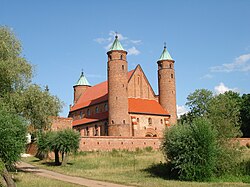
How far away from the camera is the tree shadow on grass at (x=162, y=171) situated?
1191 inches

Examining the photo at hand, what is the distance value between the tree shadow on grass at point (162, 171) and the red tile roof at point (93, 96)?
3040 centimetres

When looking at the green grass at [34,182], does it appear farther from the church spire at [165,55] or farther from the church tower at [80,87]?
the church tower at [80,87]

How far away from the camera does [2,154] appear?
77.1 feet

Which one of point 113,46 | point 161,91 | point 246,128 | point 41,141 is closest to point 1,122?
point 41,141

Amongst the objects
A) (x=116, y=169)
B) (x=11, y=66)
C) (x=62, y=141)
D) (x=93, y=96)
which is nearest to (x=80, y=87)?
(x=93, y=96)

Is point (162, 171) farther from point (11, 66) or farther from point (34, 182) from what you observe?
point (11, 66)

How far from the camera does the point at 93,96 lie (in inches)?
2768

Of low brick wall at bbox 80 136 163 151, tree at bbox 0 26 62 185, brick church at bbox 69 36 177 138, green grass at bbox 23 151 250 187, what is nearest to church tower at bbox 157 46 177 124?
brick church at bbox 69 36 177 138

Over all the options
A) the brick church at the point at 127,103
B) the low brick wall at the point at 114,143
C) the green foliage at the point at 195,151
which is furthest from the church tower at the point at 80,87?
the green foliage at the point at 195,151

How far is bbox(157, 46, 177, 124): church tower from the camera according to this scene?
62.1 meters

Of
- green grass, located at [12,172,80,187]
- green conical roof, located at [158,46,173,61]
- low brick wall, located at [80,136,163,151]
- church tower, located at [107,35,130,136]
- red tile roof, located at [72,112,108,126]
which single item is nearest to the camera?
green grass, located at [12,172,80,187]

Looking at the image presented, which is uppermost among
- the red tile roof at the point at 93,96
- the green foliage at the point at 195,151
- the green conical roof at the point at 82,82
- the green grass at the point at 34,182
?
the green conical roof at the point at 82,82

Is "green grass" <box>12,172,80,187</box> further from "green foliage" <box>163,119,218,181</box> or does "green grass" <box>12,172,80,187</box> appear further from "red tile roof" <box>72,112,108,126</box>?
"red tile roof" <box>72,112,108,126</box>

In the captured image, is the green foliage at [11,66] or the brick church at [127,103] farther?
the brick church at [127,103]
